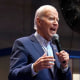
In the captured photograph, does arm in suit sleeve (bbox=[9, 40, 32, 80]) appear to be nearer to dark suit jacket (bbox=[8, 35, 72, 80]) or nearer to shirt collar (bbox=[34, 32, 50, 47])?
dark suit jacket (bbox=[8, 35, 72, 80])

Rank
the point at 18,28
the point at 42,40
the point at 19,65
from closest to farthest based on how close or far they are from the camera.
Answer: the point at 19,65 → the point at 42,40 → the point at 18,28

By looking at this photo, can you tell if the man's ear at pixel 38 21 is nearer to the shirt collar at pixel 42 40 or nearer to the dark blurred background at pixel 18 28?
the shirt collar at pixel 42 40

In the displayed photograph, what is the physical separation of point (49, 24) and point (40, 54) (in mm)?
184

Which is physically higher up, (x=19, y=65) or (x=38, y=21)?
(x=38, y=21)

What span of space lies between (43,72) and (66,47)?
208cm

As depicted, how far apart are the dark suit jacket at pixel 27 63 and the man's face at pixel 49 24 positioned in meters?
0.08

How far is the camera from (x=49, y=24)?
53.3 inches

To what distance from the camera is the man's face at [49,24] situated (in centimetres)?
135

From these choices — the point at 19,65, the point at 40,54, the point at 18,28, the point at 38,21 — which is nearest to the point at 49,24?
the point at 38,21

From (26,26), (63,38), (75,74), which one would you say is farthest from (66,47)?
(26,26)


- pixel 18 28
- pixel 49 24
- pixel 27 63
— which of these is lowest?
pixel 18 28

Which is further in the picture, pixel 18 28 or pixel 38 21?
pixel 18 28

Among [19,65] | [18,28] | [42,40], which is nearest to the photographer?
[19,65]

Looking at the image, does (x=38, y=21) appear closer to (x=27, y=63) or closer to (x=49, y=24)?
(x=49, y=24)
